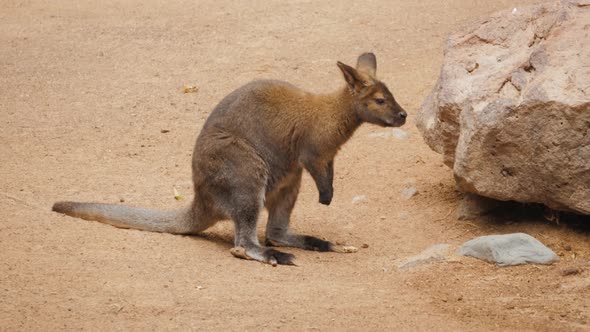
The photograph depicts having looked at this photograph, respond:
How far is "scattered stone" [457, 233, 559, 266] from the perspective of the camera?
25.6 ft

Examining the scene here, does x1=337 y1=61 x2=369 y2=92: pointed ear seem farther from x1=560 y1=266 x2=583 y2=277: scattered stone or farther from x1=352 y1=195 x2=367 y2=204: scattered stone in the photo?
x1=560 y1=266 x2=583 y2=277: scattered stone

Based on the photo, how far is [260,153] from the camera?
8.59 m

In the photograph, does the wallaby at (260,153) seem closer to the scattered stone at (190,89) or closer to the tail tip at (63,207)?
the tail tip at (63,207)

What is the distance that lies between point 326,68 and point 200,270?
588cm

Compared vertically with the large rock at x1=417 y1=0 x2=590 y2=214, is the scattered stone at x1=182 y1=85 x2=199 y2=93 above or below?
below

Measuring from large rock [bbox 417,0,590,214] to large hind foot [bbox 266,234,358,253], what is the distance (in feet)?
4.26

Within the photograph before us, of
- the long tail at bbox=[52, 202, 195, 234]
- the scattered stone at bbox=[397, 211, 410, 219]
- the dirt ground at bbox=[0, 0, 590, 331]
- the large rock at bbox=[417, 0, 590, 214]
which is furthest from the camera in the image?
the scattered stone at bbox=[397, 211, 410, 219]

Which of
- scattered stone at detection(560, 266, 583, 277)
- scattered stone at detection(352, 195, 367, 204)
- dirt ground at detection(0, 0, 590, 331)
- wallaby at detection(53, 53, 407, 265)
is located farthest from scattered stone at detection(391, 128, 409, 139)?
scattered stone at detection(560, 266, 583, 277)

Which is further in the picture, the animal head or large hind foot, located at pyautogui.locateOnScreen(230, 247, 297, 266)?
the animal head

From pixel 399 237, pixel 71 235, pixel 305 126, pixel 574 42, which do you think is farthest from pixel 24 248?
pixel 574 42

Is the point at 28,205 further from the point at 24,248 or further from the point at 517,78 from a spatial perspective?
the point at 517,78

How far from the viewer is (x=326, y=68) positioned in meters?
13.0

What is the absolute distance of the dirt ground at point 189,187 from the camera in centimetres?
675

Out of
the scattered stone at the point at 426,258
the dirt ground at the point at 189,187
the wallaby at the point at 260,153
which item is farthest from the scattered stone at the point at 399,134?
the scattered stone at the point at 426,258
